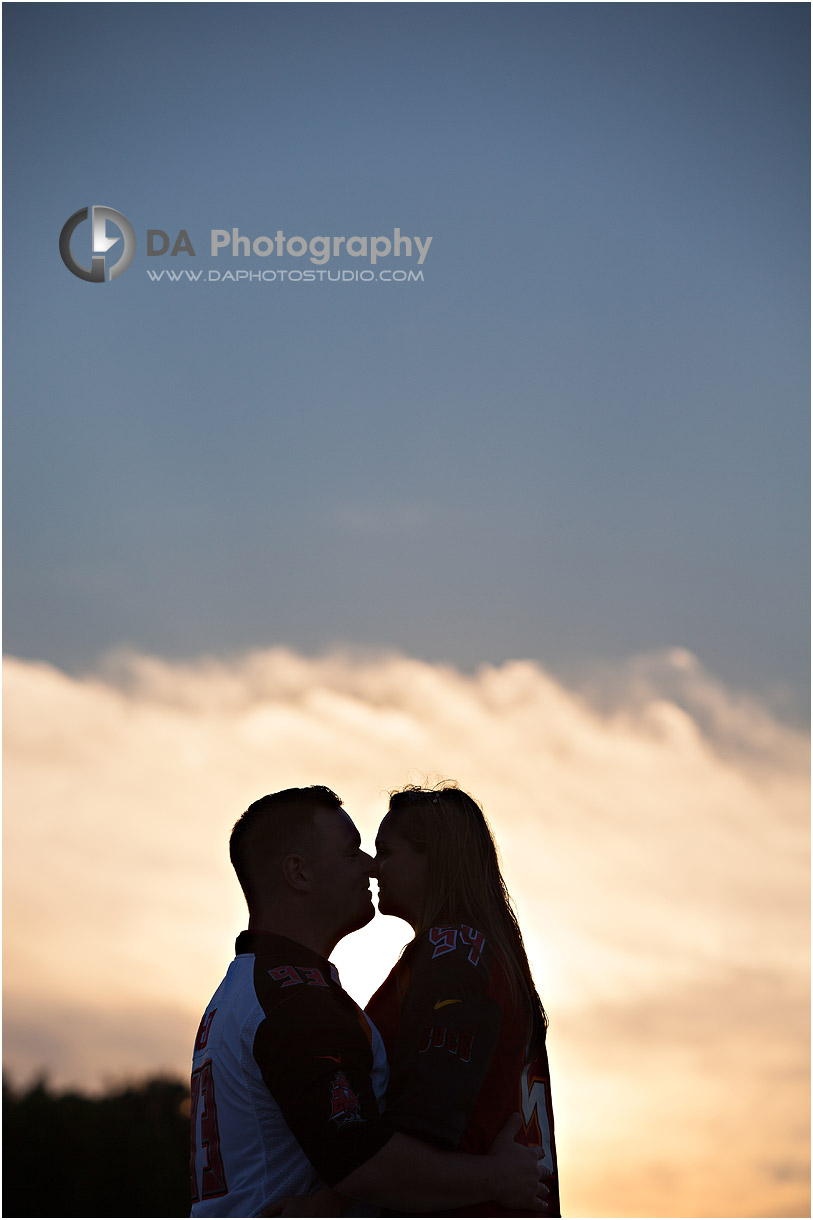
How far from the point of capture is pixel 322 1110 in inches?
171

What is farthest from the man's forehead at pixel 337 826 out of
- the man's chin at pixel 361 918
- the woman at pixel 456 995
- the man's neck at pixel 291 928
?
the man's neck at pixel 291 928

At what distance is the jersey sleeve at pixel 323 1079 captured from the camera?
431cm

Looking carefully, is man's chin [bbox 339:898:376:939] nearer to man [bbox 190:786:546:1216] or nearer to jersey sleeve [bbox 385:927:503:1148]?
man [bbox 190:786:546:1216]

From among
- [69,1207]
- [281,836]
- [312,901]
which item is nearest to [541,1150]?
[312,901]

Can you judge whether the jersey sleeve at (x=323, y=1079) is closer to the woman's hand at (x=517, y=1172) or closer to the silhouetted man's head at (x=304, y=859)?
the woman's hand at (x=517, y=1172)

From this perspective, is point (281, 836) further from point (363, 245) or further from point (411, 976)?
point (363, 245)

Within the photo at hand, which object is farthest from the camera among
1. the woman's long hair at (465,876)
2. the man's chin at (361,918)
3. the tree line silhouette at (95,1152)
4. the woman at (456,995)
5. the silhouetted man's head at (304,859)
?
the tree line silhouette at (95,1152)

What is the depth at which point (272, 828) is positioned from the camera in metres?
5.42

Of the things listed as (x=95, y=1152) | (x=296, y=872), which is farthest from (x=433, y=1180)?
(x=95, y=1152)

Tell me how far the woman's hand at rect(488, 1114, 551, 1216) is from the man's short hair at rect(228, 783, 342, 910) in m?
1.56

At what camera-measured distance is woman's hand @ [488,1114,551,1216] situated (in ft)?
14.6

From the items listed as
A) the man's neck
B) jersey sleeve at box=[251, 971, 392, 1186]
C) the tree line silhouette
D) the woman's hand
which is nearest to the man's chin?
the man's neck

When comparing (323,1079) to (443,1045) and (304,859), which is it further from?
(304,859)

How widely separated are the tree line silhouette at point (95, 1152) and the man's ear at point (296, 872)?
28488 millimetres
